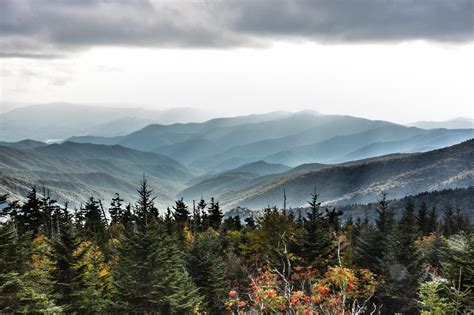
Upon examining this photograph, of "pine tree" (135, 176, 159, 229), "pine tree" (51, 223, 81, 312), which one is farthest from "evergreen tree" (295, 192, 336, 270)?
"pine tree" (51, 223, 81, 312)

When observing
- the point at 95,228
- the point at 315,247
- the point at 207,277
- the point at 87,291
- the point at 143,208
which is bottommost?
the point at 207,277

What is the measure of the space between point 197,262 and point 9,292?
25.1 m

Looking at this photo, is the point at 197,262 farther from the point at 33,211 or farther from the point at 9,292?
the point at 33,211

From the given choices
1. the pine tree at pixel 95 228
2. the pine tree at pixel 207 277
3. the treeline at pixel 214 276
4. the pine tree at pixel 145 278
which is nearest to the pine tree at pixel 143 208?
the treeline at pixel 214 276

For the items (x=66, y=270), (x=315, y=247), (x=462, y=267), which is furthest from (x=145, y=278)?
(x=462, y=267)

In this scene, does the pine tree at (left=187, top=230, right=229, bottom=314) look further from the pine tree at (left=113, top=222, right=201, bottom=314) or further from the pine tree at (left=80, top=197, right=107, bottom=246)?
the pine tree at (left=80, top=197, right=107, bottom=246)

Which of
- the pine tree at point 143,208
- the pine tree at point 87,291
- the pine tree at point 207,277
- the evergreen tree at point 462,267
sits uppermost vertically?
the pine tree at point 143,208

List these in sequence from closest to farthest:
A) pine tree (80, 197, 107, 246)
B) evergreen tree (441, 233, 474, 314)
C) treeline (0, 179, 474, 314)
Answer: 1. treeline (0, 179, 474, 314)
2. evergreen tree (441, 233, 474, 314)
3. pine tree (80, 197, 107, 246)

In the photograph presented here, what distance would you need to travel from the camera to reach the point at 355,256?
5212cm

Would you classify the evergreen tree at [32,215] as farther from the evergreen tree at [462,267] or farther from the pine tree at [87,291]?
the evergreen tree at [462,267]

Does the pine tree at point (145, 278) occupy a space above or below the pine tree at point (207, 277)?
above

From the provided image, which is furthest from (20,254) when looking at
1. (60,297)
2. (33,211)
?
(33,211)

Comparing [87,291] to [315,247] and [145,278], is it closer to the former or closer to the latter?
[145,278]

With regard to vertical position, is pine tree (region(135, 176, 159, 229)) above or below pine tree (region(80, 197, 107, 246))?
above
